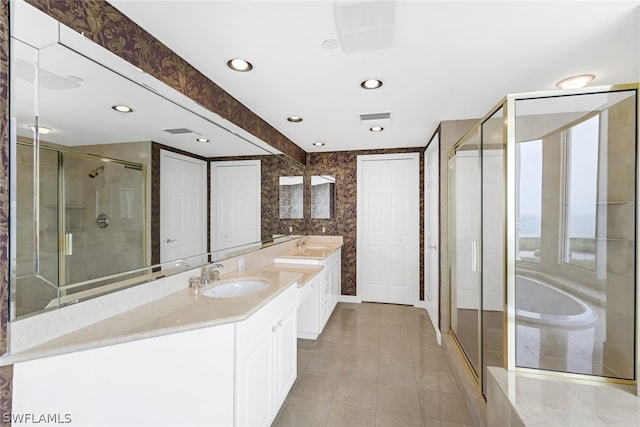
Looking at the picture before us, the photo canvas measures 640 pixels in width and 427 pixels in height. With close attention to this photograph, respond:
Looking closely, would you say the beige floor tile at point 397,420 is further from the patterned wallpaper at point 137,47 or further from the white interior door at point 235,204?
the patterned wallpaper at point 137,47

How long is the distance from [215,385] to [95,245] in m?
0.86

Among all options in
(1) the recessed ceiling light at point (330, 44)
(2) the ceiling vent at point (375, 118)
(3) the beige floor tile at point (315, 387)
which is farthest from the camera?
(2) the ceiling vent at point (375, 118)

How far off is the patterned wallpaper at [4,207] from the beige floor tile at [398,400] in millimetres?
2001

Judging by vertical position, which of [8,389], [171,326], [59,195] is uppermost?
[59,195]

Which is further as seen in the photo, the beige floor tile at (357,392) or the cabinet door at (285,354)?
the beige floor tile at (357,392)

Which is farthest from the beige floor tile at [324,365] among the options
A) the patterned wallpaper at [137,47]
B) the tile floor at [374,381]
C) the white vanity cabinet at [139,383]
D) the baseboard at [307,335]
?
the patterned wallpaper at [137,47]

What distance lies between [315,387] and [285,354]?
52 centimetres

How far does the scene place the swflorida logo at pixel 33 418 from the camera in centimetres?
97

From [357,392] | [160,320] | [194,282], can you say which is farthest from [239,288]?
[357,392]

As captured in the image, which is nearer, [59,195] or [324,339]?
[59,195]

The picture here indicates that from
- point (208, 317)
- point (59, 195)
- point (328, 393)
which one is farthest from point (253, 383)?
point (59, 195)

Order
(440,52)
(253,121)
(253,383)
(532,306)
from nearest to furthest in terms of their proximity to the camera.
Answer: (253,383), (440,52), (532,306), (253,121)

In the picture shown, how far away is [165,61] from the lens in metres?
1.56

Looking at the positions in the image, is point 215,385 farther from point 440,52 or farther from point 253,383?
point 440,52
